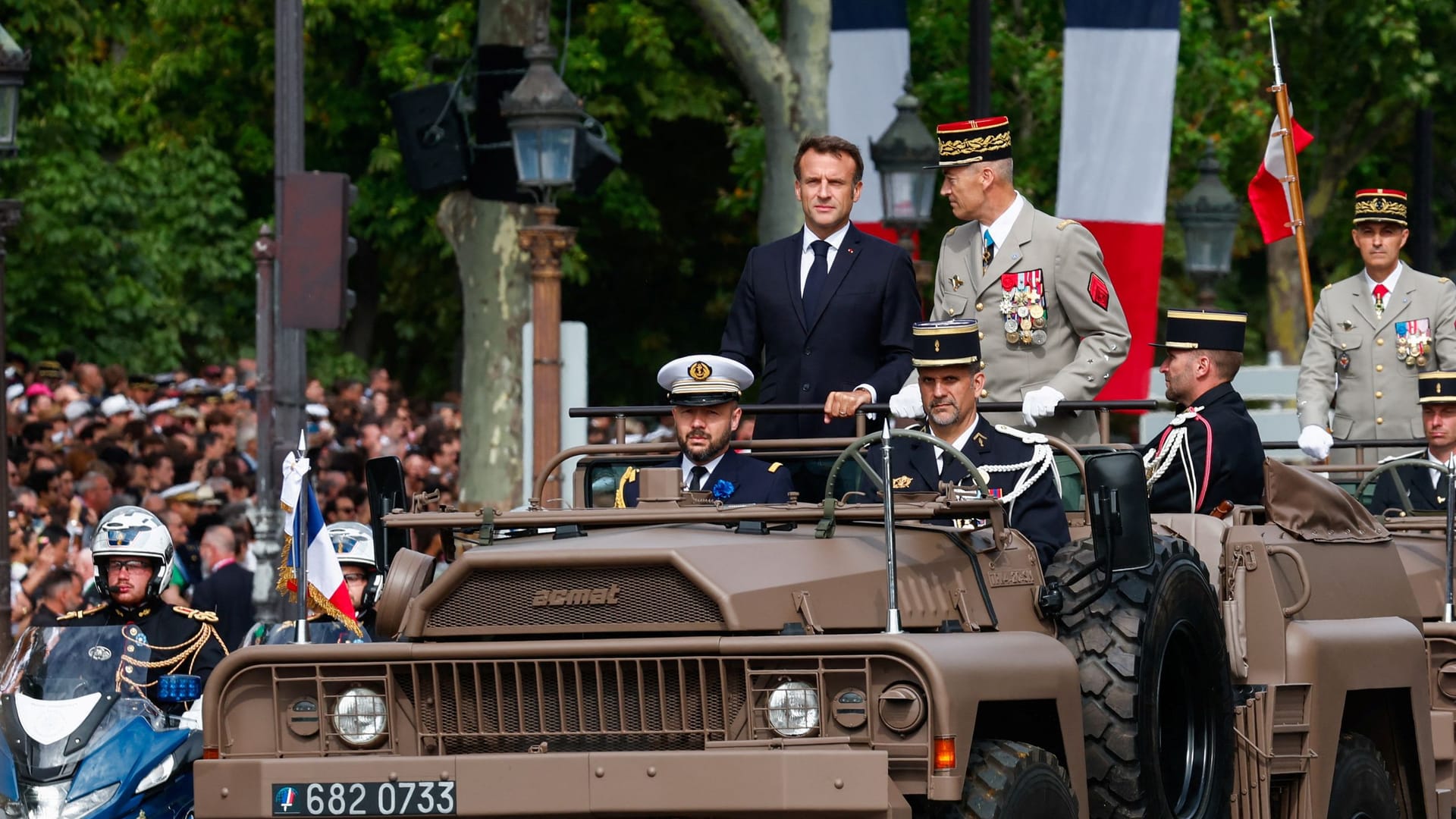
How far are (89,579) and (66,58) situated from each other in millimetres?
19704

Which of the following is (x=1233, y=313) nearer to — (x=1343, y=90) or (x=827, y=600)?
(x=827, y=600)

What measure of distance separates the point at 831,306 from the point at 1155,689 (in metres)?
2.68

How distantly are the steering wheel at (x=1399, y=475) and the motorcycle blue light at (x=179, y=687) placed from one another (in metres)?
4.58

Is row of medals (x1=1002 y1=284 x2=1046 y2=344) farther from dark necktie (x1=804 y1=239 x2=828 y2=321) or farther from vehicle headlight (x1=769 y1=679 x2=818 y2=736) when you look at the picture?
vehicle headlight (x1=769 y1=679 x2=818 y2=736)

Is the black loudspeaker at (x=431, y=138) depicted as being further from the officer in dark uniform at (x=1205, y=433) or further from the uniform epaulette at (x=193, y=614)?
the officer in dark uniform at (x=1205, y=433)

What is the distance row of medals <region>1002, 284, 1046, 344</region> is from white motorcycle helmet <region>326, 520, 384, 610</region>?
3245mm

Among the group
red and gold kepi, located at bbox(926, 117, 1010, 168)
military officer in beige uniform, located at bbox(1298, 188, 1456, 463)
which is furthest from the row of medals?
military officer in beige uniform, located at bbox(1298, 188, 1456, 463)

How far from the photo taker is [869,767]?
22.9ft

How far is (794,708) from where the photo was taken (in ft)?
23.9

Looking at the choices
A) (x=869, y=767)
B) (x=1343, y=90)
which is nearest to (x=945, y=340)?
(x=869, y=767)

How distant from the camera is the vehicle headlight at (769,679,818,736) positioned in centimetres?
729

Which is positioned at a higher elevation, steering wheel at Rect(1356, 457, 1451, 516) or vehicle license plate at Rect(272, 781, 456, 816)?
steering wheel at Rect(1356, 457, 1451, 516)

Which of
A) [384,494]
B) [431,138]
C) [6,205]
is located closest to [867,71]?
[431,138]

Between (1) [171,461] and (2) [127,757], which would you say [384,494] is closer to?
(2) [127,757]
